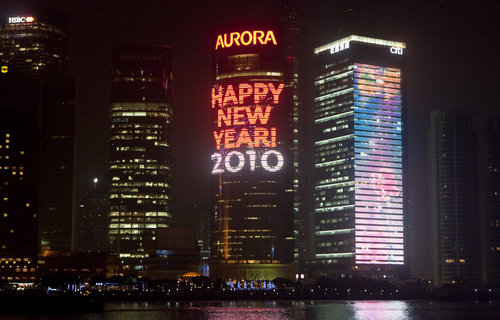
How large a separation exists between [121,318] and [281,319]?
1311 inches

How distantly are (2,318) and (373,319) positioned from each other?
77293mm

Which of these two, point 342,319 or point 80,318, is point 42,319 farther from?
point 342,319

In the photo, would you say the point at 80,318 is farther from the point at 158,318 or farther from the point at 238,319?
the point at 238,319

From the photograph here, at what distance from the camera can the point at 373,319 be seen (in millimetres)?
199750

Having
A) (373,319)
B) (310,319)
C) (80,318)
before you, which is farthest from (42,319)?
(373,319)

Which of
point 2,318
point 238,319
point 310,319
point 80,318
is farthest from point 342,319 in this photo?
point 2,318

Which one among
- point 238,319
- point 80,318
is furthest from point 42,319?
point 238,319

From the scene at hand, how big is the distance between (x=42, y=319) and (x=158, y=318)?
23.5 metres

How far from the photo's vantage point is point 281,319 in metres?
195

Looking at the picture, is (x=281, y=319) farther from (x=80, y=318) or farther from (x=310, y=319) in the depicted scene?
(x=80, y=318)

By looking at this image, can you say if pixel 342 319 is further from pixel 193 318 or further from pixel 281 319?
pixel 193 318

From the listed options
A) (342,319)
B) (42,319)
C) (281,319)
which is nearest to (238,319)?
(281,319)

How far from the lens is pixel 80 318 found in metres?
200

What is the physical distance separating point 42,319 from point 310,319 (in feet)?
180
